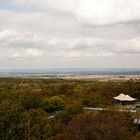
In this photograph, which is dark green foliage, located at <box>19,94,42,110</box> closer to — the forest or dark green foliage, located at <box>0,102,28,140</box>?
the forest

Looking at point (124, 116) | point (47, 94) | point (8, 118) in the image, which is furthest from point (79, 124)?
point (47, 94)

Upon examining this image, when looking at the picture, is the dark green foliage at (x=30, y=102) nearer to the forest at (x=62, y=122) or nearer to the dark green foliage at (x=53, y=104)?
the forest at (x=62, y=122)

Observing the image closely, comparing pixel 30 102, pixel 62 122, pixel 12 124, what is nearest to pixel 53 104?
pixel 30 102

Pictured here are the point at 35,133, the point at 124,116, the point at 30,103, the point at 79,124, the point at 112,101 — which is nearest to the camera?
the point at 35,133

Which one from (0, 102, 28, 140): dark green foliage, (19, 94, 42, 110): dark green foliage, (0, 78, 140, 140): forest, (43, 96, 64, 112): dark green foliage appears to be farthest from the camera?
(43, 96, 64, 112): dark green foliage

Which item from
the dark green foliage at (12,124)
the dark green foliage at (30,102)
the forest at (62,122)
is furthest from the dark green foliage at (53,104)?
the dark green foliage at (12,124)

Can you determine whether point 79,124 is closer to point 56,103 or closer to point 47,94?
point 56,103

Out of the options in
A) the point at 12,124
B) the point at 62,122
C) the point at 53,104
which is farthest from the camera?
the point at 53,104

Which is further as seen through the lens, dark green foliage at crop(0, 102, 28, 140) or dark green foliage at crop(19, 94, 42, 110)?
dark green foliage at crop(19, 94, 42, 110)

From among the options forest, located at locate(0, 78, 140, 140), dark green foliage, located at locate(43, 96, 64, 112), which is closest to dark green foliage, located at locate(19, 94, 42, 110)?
forest, located at locate(0, 78, 140, 140)

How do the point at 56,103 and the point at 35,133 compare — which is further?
the point at 56,103

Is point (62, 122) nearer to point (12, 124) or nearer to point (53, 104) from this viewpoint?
point (53, 104)
